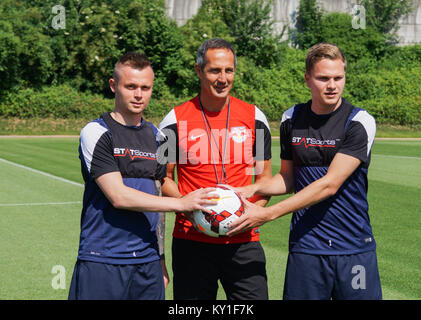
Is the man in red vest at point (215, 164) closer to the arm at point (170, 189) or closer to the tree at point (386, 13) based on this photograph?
the arm at point (170, 189)

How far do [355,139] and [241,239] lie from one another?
4.07 feet

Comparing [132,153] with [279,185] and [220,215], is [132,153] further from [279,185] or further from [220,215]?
[279,185]

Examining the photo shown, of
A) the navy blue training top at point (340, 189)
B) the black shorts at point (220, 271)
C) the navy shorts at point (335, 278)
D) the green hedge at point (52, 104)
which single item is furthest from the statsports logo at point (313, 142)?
the green hedge at point (52, 104)

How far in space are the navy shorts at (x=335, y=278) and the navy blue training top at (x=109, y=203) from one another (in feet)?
3.61

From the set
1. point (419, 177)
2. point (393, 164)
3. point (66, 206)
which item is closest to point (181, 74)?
point (393, 164)

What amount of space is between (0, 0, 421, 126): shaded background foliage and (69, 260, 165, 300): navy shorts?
34034mm

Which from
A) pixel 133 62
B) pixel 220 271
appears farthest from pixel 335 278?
pixel 133 62

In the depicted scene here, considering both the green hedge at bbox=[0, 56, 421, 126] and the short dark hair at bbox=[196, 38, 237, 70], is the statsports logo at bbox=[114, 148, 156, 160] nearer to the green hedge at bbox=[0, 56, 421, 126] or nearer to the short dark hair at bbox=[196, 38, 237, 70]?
the short dark hair at bbox=[196, 38, 237, 70]

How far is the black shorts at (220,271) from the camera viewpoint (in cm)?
450

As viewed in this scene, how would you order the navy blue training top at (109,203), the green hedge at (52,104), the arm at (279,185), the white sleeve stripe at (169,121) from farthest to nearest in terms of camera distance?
the green hedge at (52,104), the white sleeve stripe at (169,121), the arm at (279,185), the navy blue training top at (109,203)

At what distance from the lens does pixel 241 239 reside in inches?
179

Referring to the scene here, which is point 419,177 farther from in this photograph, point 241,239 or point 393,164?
point 241,239

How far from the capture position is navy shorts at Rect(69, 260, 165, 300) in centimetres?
392

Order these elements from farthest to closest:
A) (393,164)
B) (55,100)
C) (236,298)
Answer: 1. (55,100)
2. (393,164)
3. (236,298)
